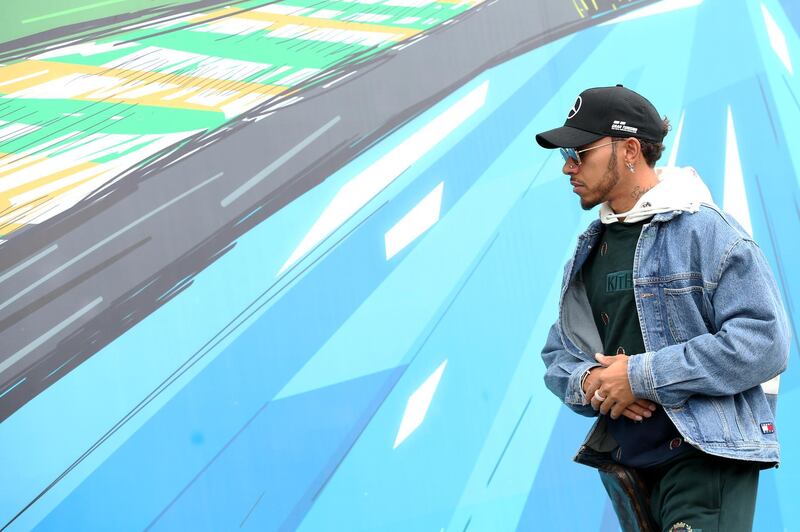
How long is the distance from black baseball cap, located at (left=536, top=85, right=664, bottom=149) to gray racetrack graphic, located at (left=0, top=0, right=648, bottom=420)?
117 centimetres

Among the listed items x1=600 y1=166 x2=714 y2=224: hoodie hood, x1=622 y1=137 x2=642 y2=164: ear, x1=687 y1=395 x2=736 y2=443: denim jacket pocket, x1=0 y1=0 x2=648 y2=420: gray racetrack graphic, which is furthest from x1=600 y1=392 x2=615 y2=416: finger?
x1=0 y1=0 x2=648 y2=420: gray racetrack graphic

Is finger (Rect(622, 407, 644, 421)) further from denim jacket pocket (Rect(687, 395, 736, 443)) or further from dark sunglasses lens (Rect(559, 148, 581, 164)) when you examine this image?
dark sunglasses lens (Rect(559, 148, 581, 164))

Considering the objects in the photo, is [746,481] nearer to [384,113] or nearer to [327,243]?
[327,243]

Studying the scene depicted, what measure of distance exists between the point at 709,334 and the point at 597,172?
424 millimetres

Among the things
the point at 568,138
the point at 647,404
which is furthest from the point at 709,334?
the point at 568,138

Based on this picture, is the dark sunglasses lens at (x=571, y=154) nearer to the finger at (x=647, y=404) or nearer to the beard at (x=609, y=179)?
the beard at (x=609, y=179)

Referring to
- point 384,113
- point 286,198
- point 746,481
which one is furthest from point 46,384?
point 746,481

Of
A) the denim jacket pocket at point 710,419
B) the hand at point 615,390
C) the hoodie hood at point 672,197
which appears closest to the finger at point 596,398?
the hand at point 615,390

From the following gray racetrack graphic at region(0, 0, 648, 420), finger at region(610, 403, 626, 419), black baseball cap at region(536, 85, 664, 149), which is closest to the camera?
finger at region(610, 403, 626, 419)

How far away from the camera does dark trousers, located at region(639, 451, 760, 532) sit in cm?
187

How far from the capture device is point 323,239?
10.0 feet

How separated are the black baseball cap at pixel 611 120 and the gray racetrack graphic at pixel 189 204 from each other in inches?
45.9

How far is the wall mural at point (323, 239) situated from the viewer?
2.76m

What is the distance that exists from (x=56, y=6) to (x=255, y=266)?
3.09ft
